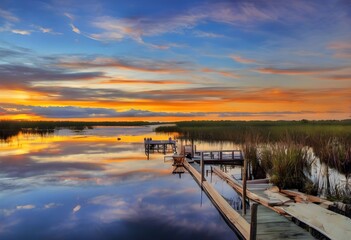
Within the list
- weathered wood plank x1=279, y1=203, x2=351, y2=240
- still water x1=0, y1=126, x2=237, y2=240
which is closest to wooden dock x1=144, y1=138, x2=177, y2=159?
still water x1=0, y1=126, x2=237, y2=240

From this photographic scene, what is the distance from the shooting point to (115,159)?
28531 millimetres

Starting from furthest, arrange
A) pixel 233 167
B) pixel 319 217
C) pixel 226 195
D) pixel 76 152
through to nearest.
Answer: pixel 76 152 < pixel 233 167 < pixel 226 195 < pixel 319 217

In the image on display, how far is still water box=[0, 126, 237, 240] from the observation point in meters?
11.8

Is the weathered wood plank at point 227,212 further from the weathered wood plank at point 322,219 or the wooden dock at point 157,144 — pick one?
the wooden dock at point 157,144

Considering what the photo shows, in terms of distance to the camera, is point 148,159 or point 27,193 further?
point 148,159

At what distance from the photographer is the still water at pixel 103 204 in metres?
11.8

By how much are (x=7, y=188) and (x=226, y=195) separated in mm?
11215

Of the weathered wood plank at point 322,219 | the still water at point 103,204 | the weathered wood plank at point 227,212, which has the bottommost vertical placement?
the still water at point 103,204

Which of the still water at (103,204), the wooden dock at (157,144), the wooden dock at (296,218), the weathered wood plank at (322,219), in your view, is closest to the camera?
the weathered wood plank at (322,219)

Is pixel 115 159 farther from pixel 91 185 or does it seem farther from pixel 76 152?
pixel 91 185

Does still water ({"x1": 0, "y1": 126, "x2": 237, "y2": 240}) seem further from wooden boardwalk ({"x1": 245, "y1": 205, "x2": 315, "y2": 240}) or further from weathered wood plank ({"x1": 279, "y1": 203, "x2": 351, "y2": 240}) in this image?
weathered wood plank ({"x1": 279, "y1": 203, "x2": 351, "y2": 240})

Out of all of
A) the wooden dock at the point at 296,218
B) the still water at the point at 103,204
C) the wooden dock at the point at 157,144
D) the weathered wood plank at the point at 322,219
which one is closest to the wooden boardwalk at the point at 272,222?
the wooden dock at the point at 296,218

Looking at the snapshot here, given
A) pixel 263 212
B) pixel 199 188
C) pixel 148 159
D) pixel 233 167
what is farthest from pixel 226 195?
pixel 148 159

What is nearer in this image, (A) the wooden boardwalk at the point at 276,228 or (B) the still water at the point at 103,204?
(A) the wooden boardwalk at the point at 276,228
